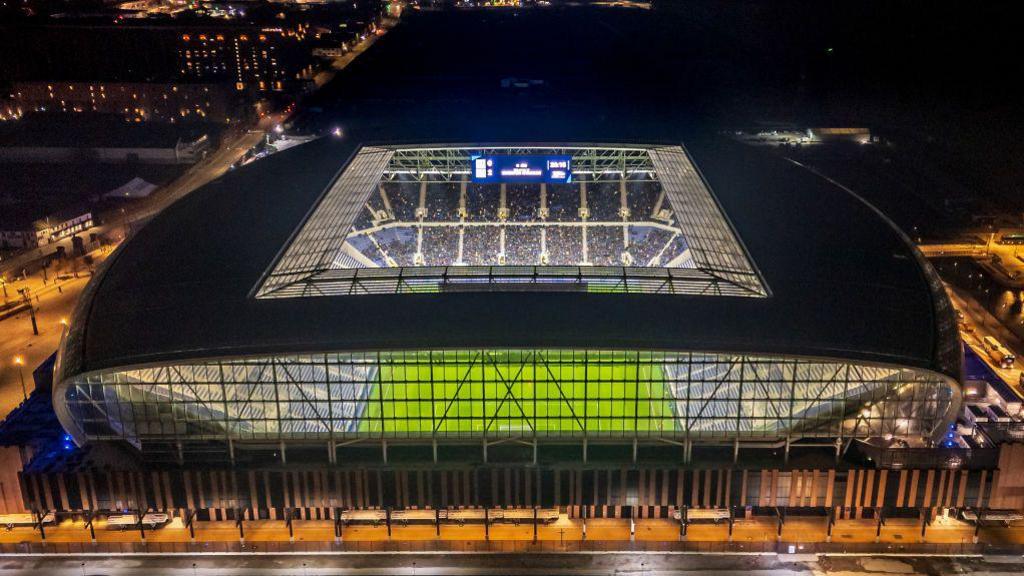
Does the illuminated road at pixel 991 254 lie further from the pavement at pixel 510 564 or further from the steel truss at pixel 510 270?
the pavement at pixel 510 564

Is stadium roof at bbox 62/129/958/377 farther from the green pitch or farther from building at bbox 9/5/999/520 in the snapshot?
the green pitch

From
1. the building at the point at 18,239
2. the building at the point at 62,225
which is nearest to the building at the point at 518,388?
the building at the point at 18,239

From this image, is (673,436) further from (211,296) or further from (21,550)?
(21,550)

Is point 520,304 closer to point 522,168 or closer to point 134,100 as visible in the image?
point 522,168

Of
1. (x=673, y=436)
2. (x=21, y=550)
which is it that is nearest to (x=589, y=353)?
(x=673, y=436)

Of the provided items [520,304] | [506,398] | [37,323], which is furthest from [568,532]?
[37,323]

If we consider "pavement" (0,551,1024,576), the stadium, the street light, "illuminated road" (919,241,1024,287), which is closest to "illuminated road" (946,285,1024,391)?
"illuminated road" (919,241,1024,287)

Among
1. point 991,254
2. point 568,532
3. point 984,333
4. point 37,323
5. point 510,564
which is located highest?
point 991,254
